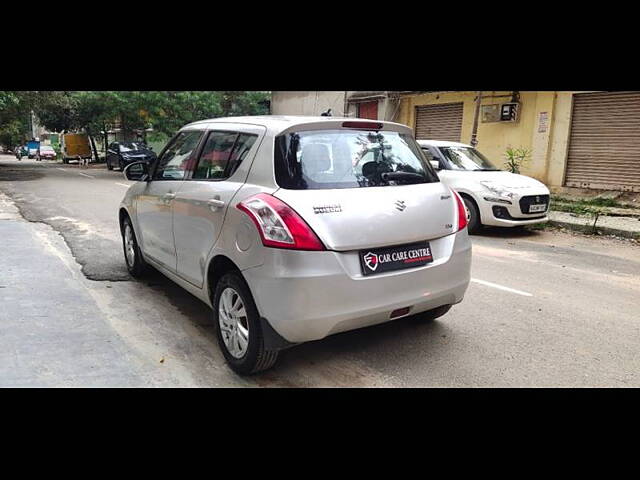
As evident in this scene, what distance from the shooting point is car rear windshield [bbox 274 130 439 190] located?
338 centimetres

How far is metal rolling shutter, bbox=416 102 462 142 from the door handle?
14.4m

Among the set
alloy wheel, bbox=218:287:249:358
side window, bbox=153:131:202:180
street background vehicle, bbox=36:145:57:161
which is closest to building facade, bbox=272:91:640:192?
side window, bbox=153:131:202:180

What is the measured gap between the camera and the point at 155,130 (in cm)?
2741

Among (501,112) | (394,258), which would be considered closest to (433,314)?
(394,258)

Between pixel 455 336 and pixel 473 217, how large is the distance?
5193mm

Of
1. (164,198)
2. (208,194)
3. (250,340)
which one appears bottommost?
(250,340)

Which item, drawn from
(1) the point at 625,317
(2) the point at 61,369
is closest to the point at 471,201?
(1) the point at 625,317

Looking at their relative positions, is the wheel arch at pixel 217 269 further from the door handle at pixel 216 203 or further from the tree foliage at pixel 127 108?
the tree foliage at pixel 127 108

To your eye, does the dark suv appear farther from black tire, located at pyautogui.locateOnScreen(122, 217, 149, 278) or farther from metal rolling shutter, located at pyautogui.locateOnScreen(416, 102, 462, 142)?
black tire, located at pyautogui.locateOnScreen(122, 217, 149, 278)

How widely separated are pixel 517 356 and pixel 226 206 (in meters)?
2.35

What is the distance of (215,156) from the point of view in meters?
4.09

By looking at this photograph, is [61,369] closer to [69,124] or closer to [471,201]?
[471,201]

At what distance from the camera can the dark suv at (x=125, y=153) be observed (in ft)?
82.9

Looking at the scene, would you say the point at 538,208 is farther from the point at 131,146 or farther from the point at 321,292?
the point at 131,146
